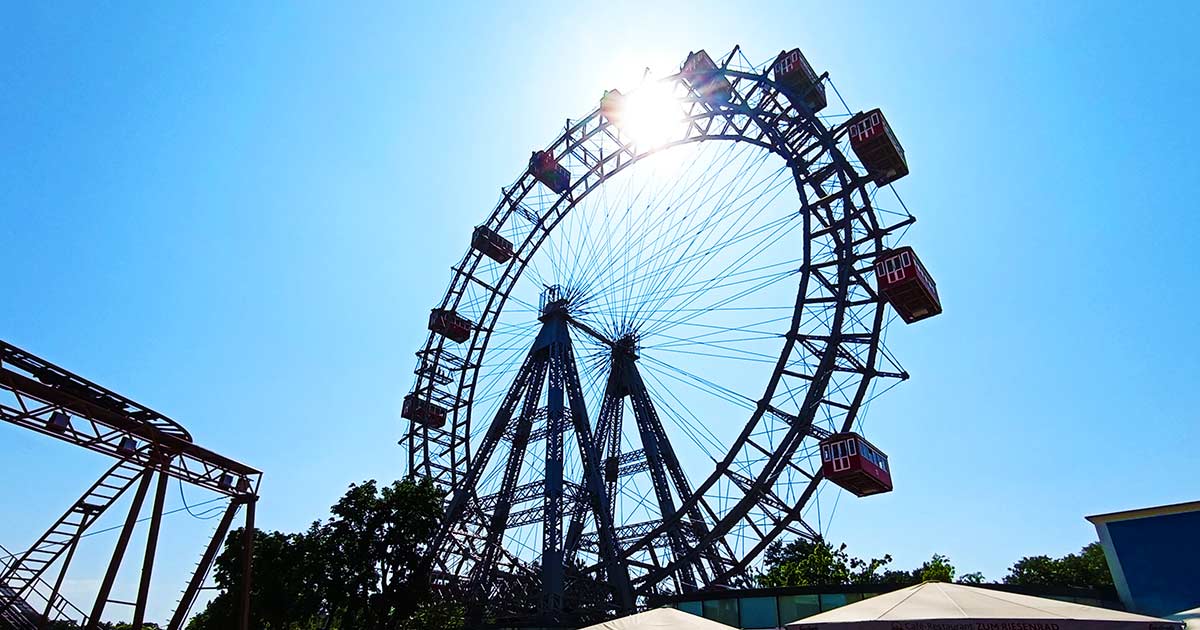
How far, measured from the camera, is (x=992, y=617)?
29.1 feet

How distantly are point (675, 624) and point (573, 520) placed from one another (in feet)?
63.5

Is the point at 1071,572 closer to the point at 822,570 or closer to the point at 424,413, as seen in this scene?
the point at 822,570

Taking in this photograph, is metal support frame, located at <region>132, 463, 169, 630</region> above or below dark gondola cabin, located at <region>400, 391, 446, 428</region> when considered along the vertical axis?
below

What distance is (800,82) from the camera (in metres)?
30.7

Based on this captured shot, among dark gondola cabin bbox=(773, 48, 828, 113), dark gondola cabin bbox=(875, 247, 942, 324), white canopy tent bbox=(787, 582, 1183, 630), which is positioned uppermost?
dark gondola cabin bbox=(773, 48, 828, 113)

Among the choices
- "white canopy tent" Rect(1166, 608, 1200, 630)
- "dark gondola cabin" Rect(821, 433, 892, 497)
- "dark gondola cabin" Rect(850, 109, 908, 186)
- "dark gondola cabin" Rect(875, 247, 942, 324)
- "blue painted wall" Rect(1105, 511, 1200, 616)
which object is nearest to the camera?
"white canopy tent" Rect(1166, 608, 1200, 630)

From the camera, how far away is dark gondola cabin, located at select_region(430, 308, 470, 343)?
41.0 metres

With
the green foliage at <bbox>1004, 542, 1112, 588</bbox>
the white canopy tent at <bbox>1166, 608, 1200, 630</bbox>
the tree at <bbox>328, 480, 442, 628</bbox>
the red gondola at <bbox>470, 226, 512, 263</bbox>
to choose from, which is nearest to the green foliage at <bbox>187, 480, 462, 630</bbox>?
the tree at <bbox>328, 480, 442, 628</bbox>

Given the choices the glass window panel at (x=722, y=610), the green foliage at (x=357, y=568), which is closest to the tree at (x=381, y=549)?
the green foliage at (x=357, y=568)

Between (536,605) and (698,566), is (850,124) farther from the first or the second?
(536,605)

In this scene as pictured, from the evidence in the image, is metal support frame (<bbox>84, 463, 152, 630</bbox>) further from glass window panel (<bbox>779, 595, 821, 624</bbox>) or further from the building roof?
the building roof

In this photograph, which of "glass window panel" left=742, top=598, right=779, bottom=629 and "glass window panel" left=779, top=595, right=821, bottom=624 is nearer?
"glass window panel" left=779, top=595, right=821, bottom=624

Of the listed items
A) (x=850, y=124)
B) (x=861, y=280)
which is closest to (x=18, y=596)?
(x=861, y=280)

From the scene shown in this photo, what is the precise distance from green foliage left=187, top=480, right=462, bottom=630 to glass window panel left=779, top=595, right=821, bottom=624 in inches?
500
